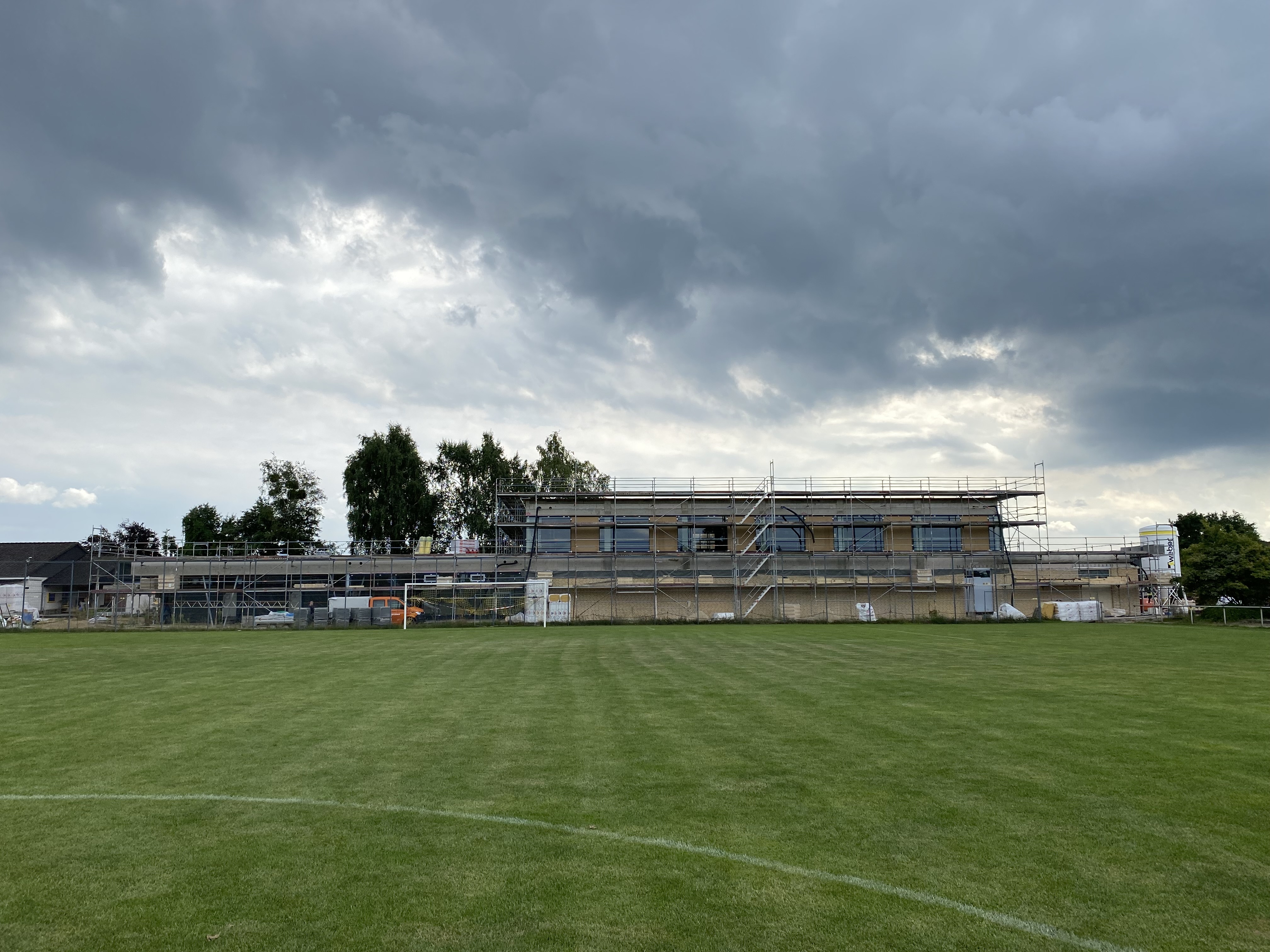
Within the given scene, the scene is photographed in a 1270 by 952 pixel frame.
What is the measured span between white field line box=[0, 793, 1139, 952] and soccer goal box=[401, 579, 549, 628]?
30990 millimetres

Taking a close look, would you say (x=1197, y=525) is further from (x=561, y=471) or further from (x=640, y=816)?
(x=640, y=816)

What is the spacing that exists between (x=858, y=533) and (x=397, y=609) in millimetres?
25780

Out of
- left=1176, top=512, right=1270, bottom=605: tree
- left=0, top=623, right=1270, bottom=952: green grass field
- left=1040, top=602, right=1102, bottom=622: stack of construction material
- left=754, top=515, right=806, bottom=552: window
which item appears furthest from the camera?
left=754, top=515, right=806, bottom=552: window

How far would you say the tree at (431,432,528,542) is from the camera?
62438 millimetres

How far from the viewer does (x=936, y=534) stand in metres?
49.2

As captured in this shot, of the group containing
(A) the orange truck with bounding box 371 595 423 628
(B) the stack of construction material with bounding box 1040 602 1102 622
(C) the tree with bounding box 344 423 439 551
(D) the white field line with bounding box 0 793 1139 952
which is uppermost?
(C) the tree with bounding box 344 423 439 551

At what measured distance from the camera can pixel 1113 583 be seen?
47.5 meters

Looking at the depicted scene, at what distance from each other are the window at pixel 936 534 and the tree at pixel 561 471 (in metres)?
22.6

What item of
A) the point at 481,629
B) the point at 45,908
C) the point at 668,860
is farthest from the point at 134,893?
the point at 481,629

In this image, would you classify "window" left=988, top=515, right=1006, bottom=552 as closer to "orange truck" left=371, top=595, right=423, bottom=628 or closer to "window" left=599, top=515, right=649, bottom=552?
"window" left=599, top=515, right=649, bottom=552

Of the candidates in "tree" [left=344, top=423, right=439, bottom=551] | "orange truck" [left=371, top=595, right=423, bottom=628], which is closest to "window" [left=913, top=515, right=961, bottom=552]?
"orange truck" [left=371, top=595, right=423, bottom=628]

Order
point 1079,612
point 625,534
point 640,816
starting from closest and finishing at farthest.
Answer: point 640,816
point 1079,612
point 625,534

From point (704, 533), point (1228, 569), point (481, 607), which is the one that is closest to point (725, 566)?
point (704, 533)

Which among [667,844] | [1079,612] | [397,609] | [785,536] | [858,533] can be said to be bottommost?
[1079,612]
